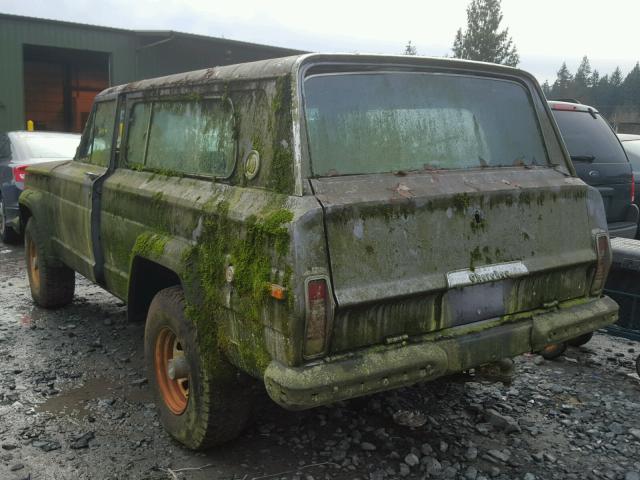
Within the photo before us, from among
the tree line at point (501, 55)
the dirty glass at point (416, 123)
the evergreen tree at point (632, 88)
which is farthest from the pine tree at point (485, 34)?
the dirty glass at point (416, 123)

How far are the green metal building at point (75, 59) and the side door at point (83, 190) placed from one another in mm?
13204

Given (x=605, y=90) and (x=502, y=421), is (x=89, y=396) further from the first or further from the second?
(x=605, y=90)

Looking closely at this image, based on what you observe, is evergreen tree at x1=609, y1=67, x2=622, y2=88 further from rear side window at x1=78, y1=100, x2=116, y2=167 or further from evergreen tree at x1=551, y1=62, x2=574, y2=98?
rear side window at x1=78, y1=100, x2=116, y2=167

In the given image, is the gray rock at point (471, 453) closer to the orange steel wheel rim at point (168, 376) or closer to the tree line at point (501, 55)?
the orange steel wheel rim at point (168, 376)

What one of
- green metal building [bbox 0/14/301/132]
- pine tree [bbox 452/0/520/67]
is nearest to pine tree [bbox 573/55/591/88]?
pine tree [bbox 452/0/520/67]

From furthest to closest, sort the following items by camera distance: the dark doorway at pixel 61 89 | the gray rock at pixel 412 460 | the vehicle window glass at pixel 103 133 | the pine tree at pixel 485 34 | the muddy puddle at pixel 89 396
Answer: the pine tree at pixel 485 34 → the dark doorway at pixel 61 89 → the vehicle window glass at pixel 103 133 → the muddy puddle at pixel 89 396 → the gray rock at pixel 412 460

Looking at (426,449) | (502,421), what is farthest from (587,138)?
(426,449)

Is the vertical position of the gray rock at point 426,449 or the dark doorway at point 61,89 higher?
the dark doorway at point 61,89

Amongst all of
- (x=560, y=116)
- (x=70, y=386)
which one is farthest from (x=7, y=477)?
(x=560, y=116)

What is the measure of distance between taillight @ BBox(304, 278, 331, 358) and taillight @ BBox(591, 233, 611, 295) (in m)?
1.74

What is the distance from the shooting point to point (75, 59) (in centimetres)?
2216

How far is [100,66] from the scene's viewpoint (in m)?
22.7

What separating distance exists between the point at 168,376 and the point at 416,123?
6.52 feet

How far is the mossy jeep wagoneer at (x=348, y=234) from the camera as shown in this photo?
2633 millimetres
